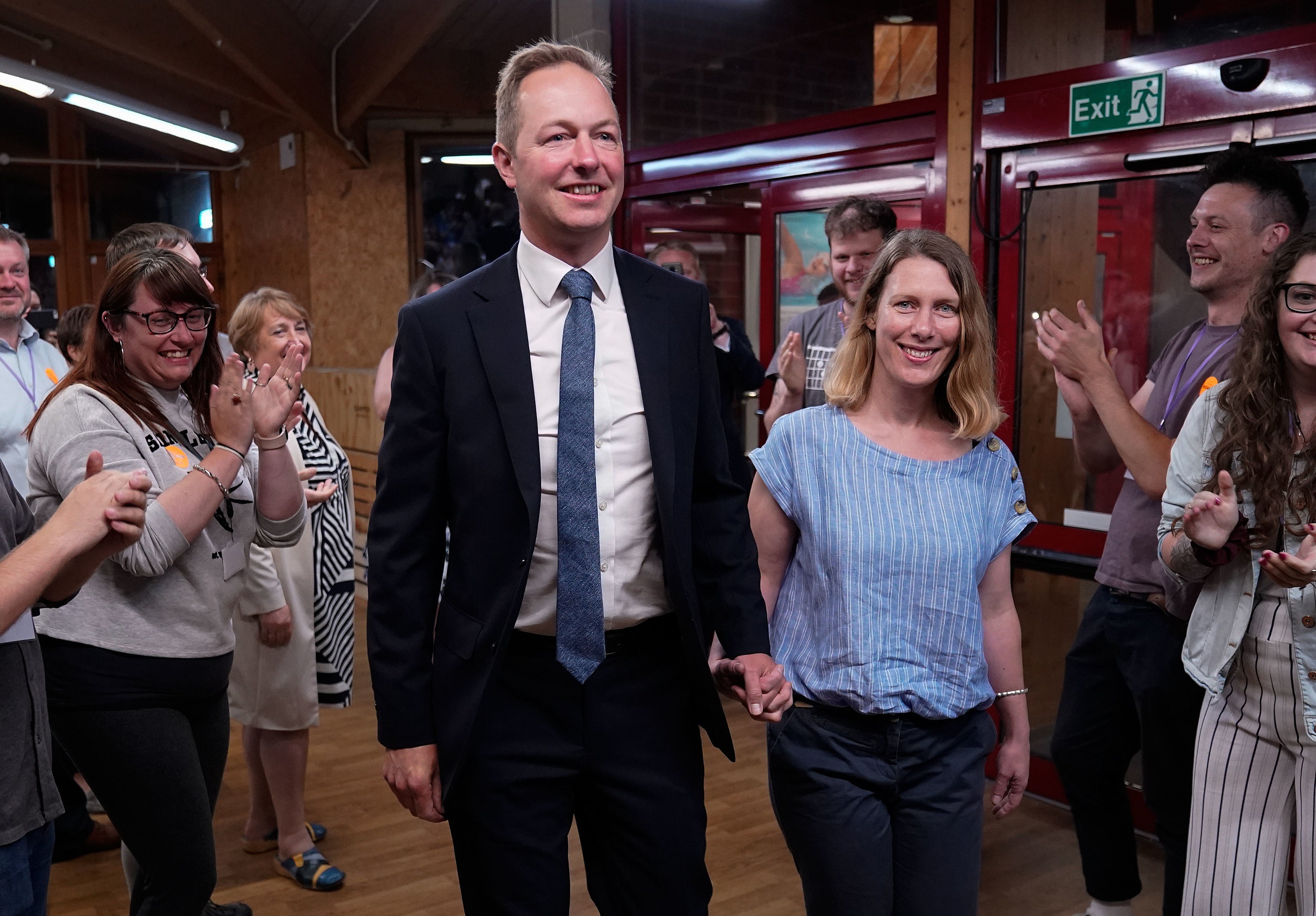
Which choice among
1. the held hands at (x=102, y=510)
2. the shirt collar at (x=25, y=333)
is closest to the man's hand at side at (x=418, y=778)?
the held hands at (x=102, y=510)

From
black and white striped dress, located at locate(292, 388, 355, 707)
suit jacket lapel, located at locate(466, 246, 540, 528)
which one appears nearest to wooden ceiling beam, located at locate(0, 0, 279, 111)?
black and white striped dress, located at locate(292, 388, 355, 707)

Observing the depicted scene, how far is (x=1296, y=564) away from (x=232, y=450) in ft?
6.35

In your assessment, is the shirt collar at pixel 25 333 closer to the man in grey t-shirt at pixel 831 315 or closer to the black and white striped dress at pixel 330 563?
the black and white striped dress at pixel 330 563

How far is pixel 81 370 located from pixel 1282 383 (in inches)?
92.0

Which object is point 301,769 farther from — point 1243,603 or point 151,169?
point 151,169

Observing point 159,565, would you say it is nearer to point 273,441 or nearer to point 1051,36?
point 273,441

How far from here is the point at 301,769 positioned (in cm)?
342

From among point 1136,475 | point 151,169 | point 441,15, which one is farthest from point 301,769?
point 151,169

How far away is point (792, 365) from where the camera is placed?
12.4 feet

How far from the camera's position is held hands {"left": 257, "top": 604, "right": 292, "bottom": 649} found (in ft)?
10.4

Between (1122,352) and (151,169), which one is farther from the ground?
(151,169)

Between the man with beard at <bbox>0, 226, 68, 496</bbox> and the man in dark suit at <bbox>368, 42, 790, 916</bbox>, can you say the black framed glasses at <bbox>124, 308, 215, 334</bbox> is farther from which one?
the man with beard at <bbox>0, 226, 68, 496</bbox>

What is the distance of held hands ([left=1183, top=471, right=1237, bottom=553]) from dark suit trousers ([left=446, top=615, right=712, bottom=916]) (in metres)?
0.99

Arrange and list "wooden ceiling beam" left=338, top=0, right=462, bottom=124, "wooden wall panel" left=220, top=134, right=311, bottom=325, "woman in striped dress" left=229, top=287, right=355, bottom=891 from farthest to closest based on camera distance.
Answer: "wooden wall panel" left=220, top=134, right=311, bottom=325 < "wooden ceiling beam" left=338, top=0, right=462, bottom=124 < "woman in striped dress" left=229, top=287, right=355, bottom=891
